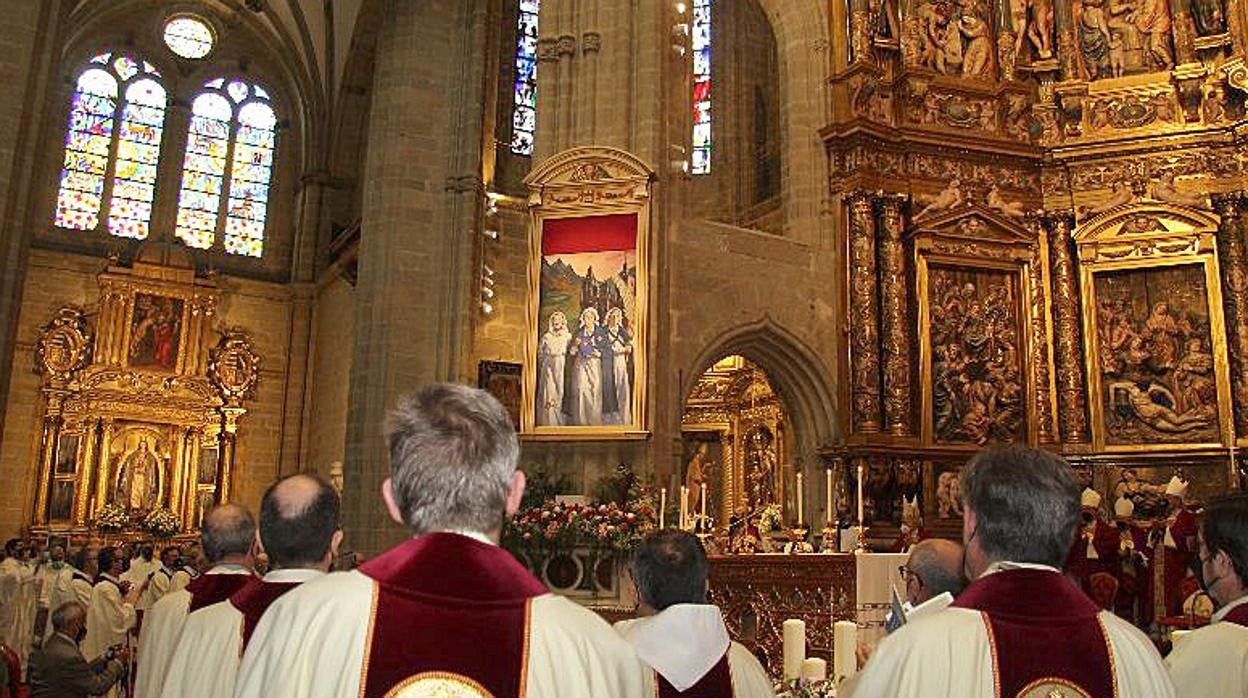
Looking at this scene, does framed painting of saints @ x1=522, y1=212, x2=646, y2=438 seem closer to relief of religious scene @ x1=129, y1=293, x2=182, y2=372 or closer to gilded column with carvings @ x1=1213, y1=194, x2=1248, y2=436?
gilded column with carvings @ x1=1213, y1=194, x2=1248, y2=436

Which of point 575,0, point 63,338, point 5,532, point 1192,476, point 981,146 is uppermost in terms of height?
point 575,0

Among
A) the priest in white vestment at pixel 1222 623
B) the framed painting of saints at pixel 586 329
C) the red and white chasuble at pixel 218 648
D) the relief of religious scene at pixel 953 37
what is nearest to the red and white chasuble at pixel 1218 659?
the priest in white vestment at pixel 1222 623

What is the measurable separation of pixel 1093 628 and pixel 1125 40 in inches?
646

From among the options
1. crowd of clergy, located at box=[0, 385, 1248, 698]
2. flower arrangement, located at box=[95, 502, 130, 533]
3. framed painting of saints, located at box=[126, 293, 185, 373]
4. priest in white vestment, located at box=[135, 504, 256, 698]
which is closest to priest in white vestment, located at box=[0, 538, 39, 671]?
priest in white vestment, located at box=[135, 504, 256, 698]

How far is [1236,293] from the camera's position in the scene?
15219mm

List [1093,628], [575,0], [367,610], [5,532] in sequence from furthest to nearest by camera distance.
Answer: [5,532] → [575,0] → [1093,628] → [367,610]

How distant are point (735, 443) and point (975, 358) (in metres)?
4.51

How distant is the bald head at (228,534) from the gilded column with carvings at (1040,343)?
1378 cm

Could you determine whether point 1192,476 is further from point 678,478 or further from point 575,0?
point 575,0

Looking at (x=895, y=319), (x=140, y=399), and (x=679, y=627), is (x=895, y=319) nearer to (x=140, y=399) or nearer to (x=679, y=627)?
(x=679, y=627)

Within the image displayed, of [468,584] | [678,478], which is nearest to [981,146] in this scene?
[678,478]

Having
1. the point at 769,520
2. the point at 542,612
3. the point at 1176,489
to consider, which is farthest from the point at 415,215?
the point at 542,612

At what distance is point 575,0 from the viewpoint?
14547mm

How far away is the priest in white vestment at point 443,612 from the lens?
1.89m
